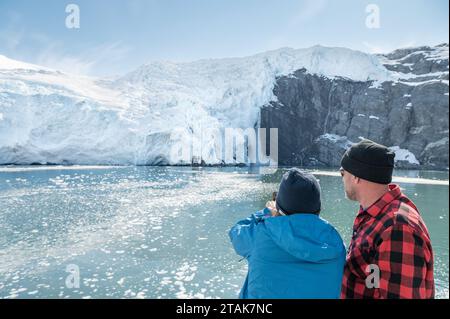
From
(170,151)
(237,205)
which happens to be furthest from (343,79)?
(237,205)

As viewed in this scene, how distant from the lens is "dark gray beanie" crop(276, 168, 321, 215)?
7.04 feet

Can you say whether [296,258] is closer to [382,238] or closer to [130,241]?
[382,238]

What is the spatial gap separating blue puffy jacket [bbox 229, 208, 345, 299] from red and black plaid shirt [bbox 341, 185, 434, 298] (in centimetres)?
17

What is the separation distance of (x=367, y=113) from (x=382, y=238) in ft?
315

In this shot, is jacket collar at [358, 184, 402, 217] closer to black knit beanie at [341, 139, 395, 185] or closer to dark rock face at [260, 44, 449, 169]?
black knit beanie at [341, 139, 395, 185]

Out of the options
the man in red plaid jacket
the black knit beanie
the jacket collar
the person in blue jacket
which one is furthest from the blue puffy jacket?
the black knit beanie

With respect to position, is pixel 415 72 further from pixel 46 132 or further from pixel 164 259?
pixel 164 259

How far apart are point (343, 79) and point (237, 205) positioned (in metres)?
79.1

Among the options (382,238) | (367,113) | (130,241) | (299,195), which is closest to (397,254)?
(382,238)

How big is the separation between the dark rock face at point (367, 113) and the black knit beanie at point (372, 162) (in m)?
80.8

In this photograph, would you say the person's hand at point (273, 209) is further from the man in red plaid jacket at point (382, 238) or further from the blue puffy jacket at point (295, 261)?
the man in red plaid jacket at point (382, 238)

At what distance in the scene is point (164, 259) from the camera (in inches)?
447

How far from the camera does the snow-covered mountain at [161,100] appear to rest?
52.3 m

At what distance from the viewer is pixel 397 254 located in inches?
72.6
